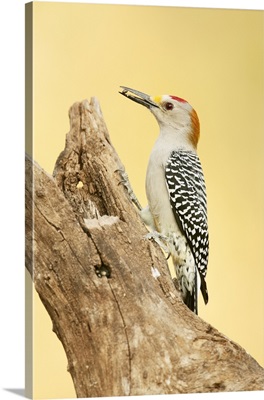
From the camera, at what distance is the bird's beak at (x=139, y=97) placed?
539cm

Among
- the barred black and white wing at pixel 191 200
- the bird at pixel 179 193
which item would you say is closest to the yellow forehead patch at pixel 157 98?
the bird at pixel 179 193

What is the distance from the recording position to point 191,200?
5539mm

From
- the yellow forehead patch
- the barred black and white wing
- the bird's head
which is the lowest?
the barred black and white wing

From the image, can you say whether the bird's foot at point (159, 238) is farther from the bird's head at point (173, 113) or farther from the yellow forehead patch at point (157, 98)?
the yellow forehead patch at point (157, 98)

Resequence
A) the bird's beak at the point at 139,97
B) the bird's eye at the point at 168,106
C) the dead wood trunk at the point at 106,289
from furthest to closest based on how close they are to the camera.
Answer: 1. the bird's eye at the point at 168,106
2. the bird's beak at the point at 139,97
3. the dead wood trunk at the point at 106,289

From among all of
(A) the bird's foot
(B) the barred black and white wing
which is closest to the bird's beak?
(B) the barred black and white wing

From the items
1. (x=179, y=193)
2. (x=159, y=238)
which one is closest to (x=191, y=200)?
(x=179, y=193)

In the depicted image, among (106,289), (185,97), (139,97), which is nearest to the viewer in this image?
(106,289)

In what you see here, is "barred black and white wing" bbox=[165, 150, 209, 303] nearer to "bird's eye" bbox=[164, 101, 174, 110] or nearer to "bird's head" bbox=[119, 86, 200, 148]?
"bird's head" bbox=[119, 86, 200, 148]

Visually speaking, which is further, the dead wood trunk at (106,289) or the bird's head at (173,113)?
the bird's head at (173,113)

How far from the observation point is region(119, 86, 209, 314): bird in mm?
5441

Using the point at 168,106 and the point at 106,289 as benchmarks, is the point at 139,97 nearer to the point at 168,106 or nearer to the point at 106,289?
the point at 168,106

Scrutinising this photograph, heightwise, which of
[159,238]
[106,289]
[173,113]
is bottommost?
[106,289]

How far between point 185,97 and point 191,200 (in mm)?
580
